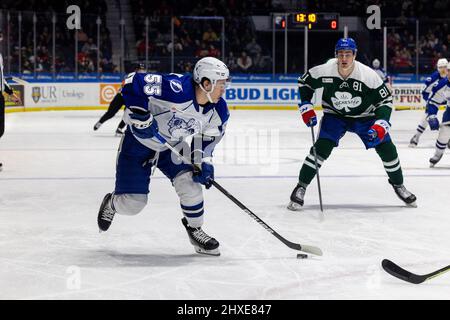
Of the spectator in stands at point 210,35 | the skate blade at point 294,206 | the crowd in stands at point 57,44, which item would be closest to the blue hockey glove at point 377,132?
the skate blade at point 294,206

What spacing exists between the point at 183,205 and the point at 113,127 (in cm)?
893

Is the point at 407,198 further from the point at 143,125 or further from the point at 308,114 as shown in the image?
the point at 143,125

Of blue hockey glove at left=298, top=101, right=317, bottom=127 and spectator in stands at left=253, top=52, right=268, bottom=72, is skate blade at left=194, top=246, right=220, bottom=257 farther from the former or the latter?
spectator in stands at left=253, top=52, right=268, bottom=72

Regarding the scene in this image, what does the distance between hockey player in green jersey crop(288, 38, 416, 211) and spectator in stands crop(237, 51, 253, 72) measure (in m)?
12.4

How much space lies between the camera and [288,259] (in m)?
3.82

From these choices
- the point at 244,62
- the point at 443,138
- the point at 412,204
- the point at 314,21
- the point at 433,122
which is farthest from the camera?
the point at 244,62

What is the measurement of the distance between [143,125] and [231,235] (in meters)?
0.96

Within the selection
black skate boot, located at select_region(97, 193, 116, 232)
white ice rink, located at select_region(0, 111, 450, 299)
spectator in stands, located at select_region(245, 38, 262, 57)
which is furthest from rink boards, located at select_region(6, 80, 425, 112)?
black skate boot, located at select_region(97, 193, 116, 232)

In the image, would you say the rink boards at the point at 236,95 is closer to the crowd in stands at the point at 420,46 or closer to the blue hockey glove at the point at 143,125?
the crowd in stands at the point at 420,46

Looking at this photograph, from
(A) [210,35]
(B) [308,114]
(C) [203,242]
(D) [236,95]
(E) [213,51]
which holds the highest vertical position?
(A) [210,35]

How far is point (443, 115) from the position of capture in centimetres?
767

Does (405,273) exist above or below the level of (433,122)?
below

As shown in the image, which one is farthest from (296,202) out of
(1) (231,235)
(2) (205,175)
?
(2) (205,175)

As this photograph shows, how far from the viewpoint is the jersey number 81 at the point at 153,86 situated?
380cm
